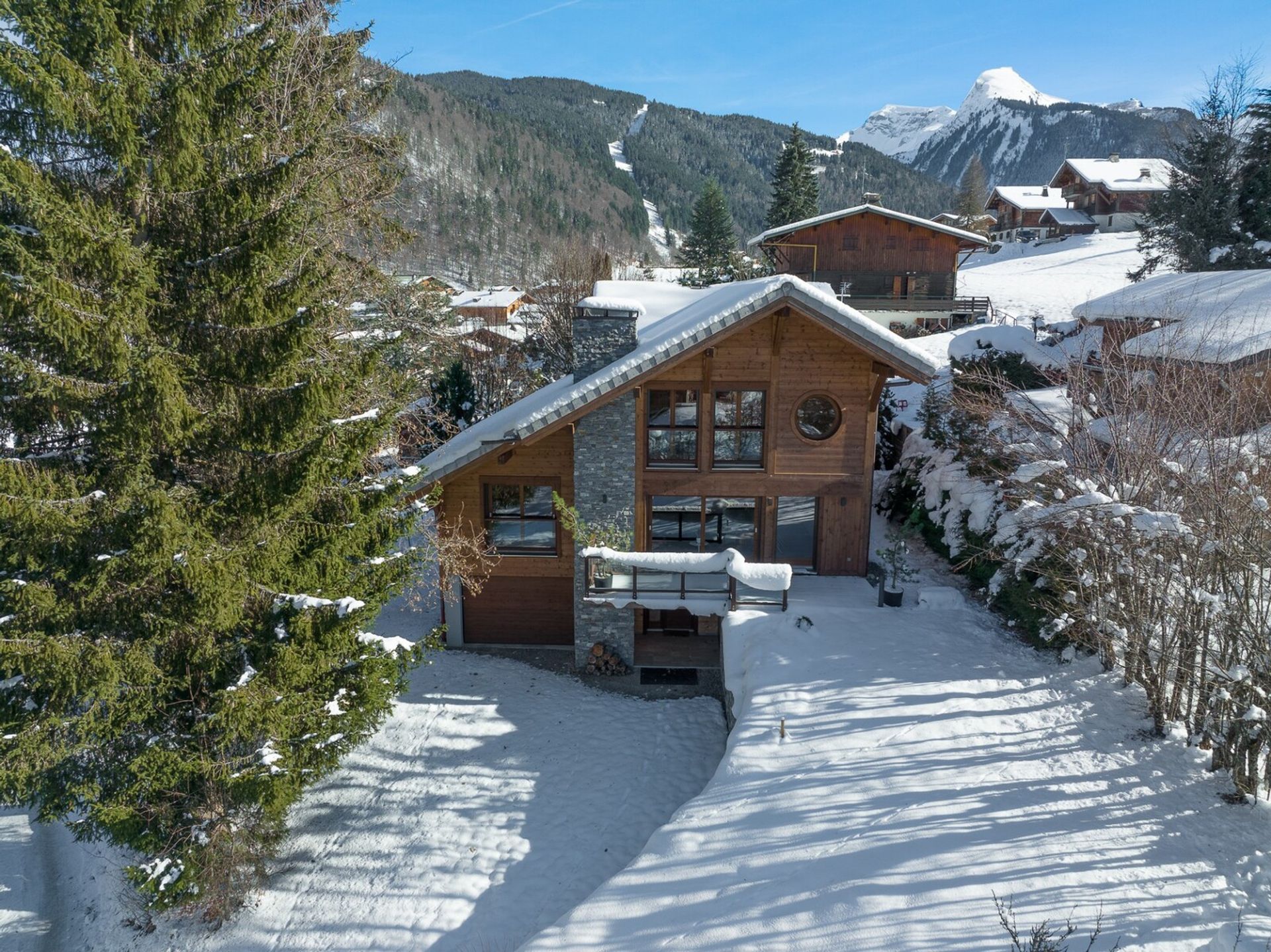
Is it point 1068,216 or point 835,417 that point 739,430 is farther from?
point 1068,216

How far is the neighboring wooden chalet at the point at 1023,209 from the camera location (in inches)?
2621

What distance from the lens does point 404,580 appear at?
11281 mm

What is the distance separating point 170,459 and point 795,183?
46.1 m

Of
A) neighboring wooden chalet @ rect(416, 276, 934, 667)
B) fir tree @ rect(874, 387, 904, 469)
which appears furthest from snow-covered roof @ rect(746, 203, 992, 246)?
neighboring wooden chalet @ rect(416, 276, 934, 667)

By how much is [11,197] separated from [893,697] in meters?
13.2

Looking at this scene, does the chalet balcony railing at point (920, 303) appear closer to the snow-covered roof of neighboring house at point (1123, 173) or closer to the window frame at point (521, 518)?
the window frame at point (521, 518)

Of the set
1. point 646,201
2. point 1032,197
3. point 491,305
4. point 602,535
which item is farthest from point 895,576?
point 646,201

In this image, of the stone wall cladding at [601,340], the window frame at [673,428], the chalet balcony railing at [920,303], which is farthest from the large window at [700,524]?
the chalet balcony railing at [920,303]

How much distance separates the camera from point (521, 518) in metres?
15.6

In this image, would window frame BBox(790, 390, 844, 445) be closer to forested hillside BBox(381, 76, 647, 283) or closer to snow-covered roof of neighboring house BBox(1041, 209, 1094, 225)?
snow-covered roof of neighboring house BBox(1041, 209, 1094, 225)

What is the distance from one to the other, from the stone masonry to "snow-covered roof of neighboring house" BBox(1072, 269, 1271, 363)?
9.21 m

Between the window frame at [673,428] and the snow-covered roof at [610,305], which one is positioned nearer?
the snow-covered roof at [610,305]

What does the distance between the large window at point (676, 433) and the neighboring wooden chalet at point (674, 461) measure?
4 cm

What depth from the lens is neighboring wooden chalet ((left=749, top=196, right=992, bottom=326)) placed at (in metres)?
39.1
